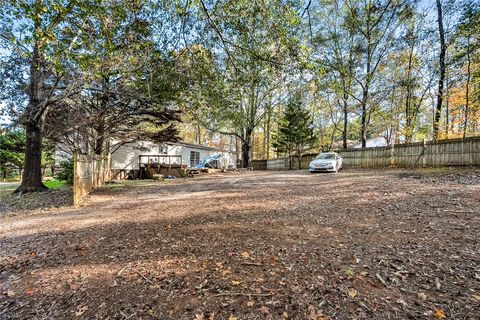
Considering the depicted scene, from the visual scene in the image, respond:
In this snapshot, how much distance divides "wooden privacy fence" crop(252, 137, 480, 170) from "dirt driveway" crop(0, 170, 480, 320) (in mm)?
6435

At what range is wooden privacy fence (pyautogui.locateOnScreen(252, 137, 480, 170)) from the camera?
9836 mm

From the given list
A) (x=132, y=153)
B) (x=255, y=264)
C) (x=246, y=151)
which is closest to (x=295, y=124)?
(x=246, y=151)

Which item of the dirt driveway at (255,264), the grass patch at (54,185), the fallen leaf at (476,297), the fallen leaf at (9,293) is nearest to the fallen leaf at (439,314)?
the dirt driveway at (255,264)

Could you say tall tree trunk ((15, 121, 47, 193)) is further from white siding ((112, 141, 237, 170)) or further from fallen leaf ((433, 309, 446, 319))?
fallen leaf ((433, 309, 446, 319))

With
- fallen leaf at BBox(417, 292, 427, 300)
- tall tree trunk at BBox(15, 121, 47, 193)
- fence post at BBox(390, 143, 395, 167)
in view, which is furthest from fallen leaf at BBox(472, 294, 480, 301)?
fence post at BBox(390, 143, 395, 167)

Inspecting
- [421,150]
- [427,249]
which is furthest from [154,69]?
[421,150]

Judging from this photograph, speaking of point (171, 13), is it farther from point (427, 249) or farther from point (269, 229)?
point (427, 249)

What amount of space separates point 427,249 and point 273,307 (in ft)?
7.41

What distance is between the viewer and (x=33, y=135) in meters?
9.48

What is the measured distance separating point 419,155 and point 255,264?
43.7 ft

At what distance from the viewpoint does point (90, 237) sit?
4.02m

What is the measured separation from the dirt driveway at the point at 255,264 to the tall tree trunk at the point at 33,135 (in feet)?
17.8

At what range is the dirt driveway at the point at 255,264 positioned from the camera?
2082 millimetres

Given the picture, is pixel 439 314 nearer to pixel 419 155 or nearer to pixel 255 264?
pixel 255 264
